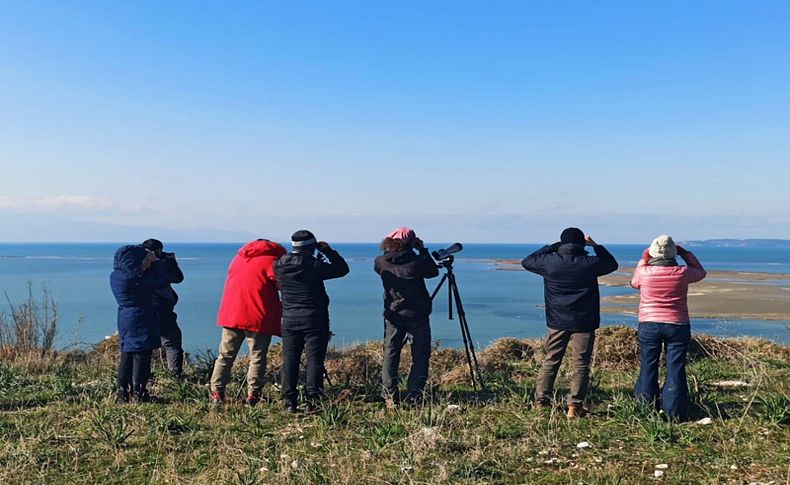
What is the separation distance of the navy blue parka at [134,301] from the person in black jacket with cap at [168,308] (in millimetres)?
546

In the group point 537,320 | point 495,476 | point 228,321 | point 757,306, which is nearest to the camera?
point 495,476

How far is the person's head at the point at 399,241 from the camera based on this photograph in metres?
5.81

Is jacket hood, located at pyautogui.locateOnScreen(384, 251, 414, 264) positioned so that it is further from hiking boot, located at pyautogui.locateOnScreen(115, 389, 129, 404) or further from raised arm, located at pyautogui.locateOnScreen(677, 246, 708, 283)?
hiking boot, located at pyautogui.locateOnScreen(115, 389, 129, 404)

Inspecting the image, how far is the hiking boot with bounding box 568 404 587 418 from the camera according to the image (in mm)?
5277

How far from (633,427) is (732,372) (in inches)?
134

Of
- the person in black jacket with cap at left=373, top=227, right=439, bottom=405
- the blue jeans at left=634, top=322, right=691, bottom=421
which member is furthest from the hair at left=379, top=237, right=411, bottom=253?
the blue jeans at left=634, top=322, right=691, bottom=421

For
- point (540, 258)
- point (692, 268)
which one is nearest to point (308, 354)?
point (540, 258)

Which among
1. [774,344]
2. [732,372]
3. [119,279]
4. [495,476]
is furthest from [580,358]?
[774,344]

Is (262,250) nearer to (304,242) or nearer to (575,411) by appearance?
(304,242)

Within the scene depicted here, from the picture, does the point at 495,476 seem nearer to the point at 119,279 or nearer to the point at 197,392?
the point at 197,392

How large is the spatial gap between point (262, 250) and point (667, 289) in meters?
3.78

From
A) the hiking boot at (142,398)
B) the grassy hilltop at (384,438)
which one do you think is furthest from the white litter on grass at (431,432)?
the hiking boot at (142,398)

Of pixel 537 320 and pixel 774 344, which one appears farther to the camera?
pixel 537 320

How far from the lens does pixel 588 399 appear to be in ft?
19.8
